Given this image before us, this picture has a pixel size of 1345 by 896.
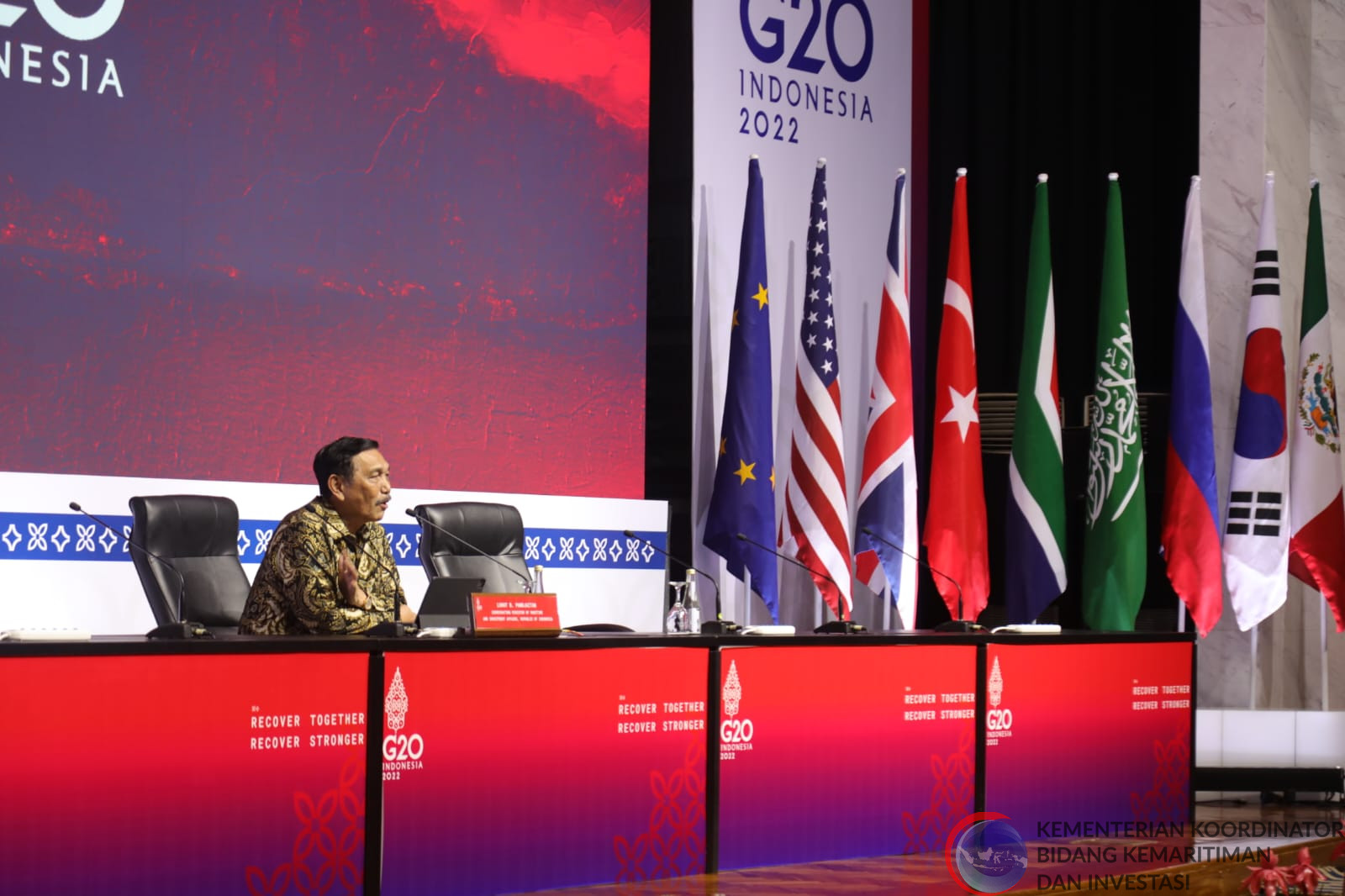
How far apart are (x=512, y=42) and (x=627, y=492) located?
6.09 ft

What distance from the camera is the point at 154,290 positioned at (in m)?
5.18

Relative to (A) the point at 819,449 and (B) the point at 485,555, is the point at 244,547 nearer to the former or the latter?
(B) the point at 485,555

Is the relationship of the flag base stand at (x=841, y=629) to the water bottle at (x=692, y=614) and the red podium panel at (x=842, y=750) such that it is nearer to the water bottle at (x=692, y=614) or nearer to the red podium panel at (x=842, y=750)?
the red podium panel at (x=842, y=750)

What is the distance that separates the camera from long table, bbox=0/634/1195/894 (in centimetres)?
293

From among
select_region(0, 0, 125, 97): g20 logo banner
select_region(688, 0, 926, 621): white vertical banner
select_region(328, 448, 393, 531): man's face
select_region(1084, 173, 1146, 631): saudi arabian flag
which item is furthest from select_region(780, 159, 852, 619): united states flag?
select_region(0, 0, 125, 97): g20 logo banner

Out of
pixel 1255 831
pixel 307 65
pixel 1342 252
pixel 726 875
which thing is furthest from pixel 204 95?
pixel 1342 252

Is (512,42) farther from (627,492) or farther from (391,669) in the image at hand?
(391,669)

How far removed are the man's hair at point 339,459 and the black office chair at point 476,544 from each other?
72 cm

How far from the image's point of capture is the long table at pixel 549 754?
Result: 293 cm

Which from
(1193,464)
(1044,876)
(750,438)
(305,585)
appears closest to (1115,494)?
(1193,464)

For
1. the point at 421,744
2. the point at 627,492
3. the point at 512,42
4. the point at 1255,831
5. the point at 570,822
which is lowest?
the point at 1255,831

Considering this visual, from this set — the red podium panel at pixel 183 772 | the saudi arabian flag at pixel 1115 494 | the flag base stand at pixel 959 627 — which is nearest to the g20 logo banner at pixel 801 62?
the saudi arabian flag at pixel 1115 494

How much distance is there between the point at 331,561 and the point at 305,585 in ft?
0.35

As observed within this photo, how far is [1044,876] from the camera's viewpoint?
398 centimetres
